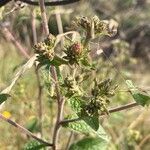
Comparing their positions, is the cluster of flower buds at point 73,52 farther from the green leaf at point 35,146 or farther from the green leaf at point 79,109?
the green leaf at point 35,146

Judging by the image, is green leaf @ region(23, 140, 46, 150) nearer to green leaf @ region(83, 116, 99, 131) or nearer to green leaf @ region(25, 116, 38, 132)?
green leaf @ region(83, 116, 99, 131)

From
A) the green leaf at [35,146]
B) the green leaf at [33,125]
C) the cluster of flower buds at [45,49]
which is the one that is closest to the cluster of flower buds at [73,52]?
the cluster of flower buds at [45,49]

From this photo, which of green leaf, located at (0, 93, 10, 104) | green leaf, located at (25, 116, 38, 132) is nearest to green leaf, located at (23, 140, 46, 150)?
green leaf, located at (0, 93, 10, 104)

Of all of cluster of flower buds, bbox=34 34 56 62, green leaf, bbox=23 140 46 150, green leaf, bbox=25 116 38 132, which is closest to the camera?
cluster of flower buds, bbox=34 34 56 62

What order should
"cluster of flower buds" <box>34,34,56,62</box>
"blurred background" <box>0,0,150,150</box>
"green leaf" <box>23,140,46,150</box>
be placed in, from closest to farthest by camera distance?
"cluster of flower buds" <box>34,34,56,62</box>, "green leaf" <box>23,140,46,150</box>, "blurred background" <box>0,0,150,150</box>

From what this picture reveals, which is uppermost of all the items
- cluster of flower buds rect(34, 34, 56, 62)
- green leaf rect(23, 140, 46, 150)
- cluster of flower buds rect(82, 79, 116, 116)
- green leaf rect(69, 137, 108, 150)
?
cluster of flower buds rect(34, 34, 56, 62)

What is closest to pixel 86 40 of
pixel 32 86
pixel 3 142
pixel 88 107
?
pixel 88 107

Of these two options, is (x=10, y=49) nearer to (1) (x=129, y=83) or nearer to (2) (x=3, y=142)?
(2) (x=3, y=142)
